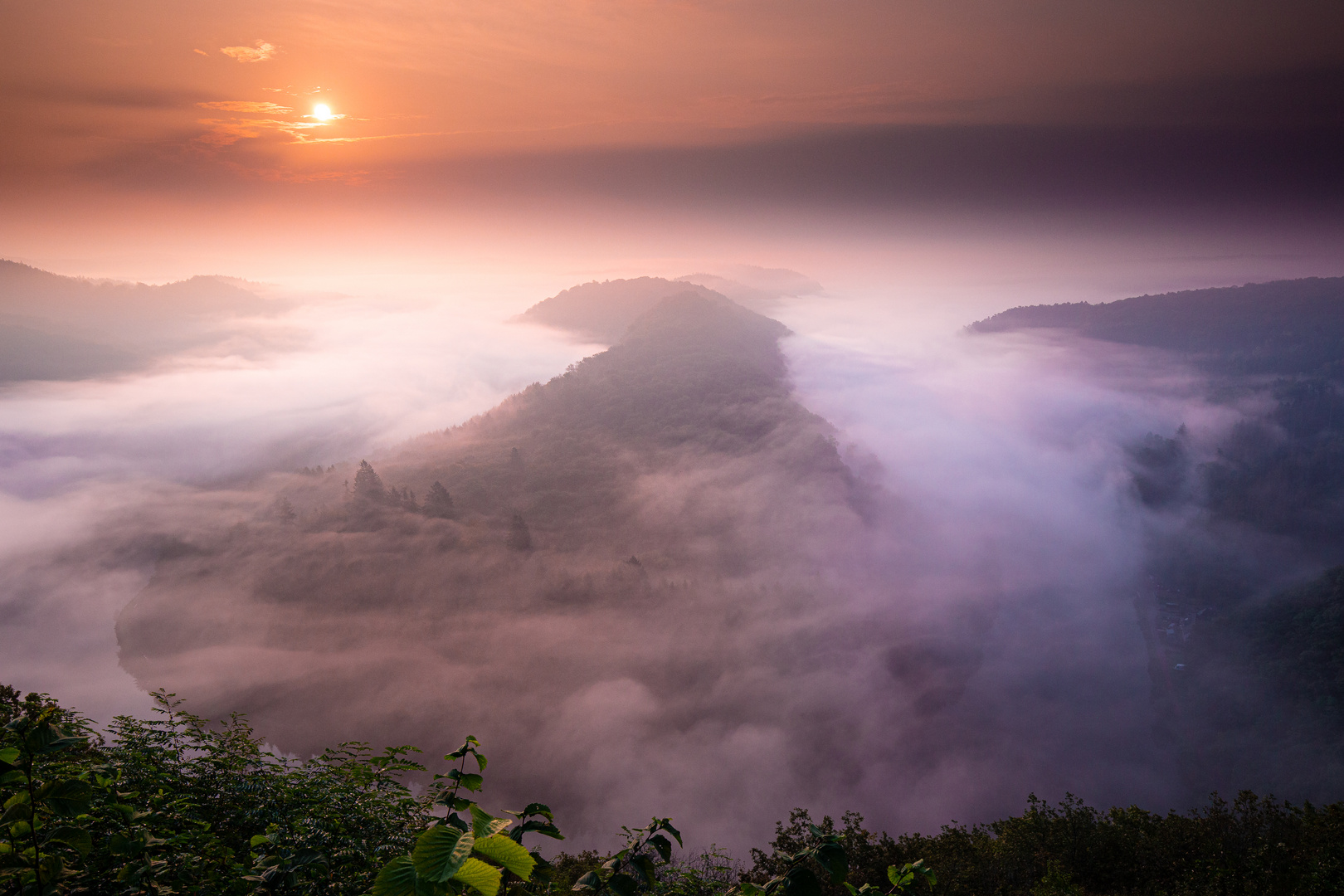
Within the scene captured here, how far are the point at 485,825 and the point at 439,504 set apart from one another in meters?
150

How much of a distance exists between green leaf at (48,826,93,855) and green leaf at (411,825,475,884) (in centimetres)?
214

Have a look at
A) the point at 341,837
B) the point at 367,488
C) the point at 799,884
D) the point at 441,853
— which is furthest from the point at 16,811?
the point at 367,488

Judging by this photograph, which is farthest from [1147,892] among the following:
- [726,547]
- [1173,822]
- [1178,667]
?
[1178,667]

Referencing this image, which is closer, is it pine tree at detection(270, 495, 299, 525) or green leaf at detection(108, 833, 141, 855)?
green leaf at detection(108, 833, 141, 855)

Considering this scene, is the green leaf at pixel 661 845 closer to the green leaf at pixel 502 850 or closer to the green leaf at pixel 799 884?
the green leaf at pixel 799 884

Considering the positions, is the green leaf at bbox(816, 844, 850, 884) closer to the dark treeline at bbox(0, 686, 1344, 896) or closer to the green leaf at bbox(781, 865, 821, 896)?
the dark treeline at bbox(0, 686, 1344, 896)

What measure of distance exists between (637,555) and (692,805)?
6813cm

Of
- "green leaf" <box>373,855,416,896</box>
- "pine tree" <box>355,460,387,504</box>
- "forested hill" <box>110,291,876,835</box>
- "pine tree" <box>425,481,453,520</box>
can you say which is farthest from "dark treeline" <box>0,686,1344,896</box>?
"pine tree" <box>355,460,387,504</box>

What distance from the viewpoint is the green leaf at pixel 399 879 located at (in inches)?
61.9

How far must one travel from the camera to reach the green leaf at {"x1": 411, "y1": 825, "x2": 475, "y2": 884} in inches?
61.3

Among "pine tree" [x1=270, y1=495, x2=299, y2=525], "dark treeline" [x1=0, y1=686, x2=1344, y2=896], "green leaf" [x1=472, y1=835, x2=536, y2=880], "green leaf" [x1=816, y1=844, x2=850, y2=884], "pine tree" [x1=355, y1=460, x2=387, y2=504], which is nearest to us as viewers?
"green leaf" [x1=472, y1=835, x2=536, y2=880]

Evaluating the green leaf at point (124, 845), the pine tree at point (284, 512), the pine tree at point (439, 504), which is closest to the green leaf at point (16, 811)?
the green leaf at point (124, 845)

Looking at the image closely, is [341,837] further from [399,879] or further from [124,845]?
[399,879]

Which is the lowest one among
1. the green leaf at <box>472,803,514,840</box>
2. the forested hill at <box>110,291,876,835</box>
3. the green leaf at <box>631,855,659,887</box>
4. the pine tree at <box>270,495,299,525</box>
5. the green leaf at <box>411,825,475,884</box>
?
the forested hill at <box>110,291,876,835</box>
